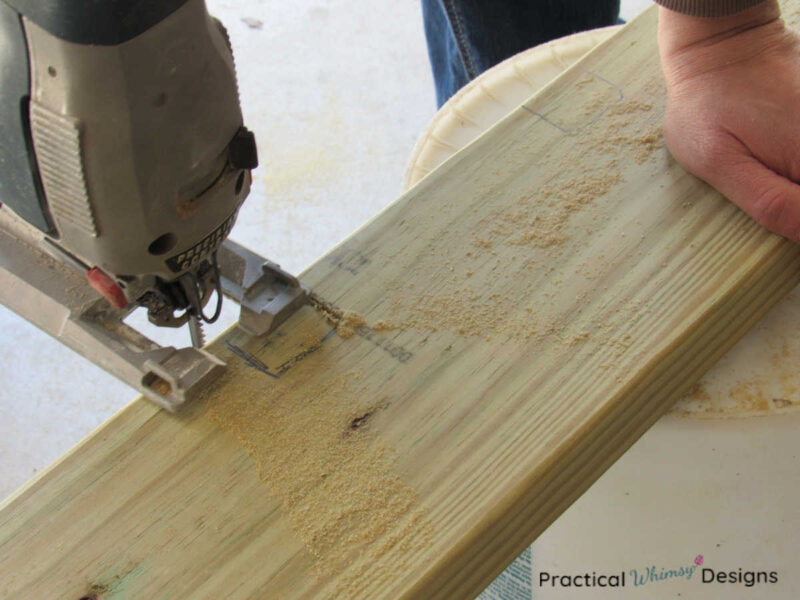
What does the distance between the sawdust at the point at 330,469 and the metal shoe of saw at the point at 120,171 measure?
2.9 inches

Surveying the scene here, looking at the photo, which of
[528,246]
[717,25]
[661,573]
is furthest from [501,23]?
[661,573]

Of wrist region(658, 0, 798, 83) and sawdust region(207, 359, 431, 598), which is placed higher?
wrist region(658, 0, 798, 83)

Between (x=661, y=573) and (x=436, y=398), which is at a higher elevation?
(x=436, y=398)

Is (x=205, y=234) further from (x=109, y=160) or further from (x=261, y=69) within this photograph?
(x=261, y=69)

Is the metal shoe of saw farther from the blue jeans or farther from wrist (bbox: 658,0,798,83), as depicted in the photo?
the blue jeans

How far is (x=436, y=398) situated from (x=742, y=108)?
1.96ft

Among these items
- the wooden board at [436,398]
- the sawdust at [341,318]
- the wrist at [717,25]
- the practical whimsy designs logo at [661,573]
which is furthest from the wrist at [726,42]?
the practical whimsy designs logo at [661,573]

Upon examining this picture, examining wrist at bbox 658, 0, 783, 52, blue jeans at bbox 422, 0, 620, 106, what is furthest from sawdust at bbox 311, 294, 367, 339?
blue jeans at bbox 422, 0, 620, 106

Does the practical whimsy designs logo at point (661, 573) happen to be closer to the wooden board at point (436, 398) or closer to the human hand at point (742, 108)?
the wooden board at point (436, 398)

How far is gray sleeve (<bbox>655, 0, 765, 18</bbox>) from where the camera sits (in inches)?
44.9

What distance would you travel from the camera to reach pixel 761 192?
108 centimetres

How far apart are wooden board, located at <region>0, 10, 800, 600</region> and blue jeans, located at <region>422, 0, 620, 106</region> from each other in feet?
2.77

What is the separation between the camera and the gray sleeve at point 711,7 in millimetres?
1142

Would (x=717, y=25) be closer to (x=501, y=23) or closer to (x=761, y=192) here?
(x=761, y=192)
